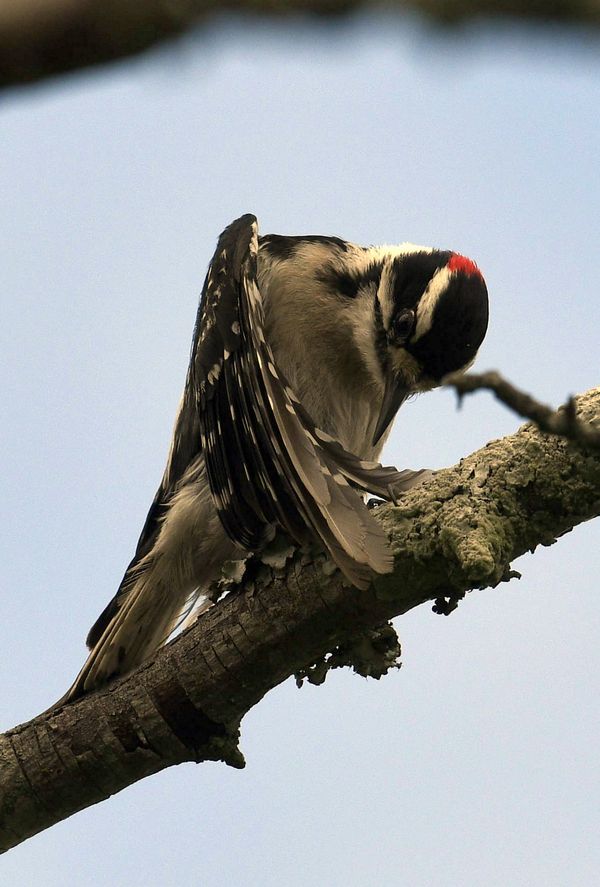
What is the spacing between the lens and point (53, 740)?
12.9 ft

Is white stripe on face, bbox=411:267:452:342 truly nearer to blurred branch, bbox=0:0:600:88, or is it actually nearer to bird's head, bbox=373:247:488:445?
bird's head, bbox=373:247:488:445

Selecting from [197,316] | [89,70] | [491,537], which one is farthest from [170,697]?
[89,70]

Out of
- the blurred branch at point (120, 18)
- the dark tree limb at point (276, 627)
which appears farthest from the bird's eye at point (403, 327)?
the blurred branch at point (120, 18)

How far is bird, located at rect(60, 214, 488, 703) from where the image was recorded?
395 centimetres

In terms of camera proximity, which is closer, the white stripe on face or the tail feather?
the tail feather

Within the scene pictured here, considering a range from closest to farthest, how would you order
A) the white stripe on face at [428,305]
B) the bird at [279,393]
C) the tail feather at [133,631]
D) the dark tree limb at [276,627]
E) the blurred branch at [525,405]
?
the blurred branch at [525,405]
the dark tree limb at [276,627]
the bird at [279,393]
the tail feather at [133,631]
the white stripe on face at [428,305]

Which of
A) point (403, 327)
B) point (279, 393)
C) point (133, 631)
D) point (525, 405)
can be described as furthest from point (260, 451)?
point (525, 405)

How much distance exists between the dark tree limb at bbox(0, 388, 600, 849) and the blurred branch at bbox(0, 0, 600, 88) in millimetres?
2545

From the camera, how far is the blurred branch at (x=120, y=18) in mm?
860

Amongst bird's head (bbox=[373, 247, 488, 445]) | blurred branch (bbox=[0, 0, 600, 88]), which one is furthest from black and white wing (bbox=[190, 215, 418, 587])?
blurred branch (bbox=[0, 0, 600, 88])

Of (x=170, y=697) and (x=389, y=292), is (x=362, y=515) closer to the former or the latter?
(x=170, y=697)

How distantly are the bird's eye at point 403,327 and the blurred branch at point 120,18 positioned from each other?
393cm

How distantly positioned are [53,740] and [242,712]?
661 millimetres

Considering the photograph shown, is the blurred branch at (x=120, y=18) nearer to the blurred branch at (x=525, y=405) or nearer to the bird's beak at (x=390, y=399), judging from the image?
the blurred branch at (x=525, y=405)
